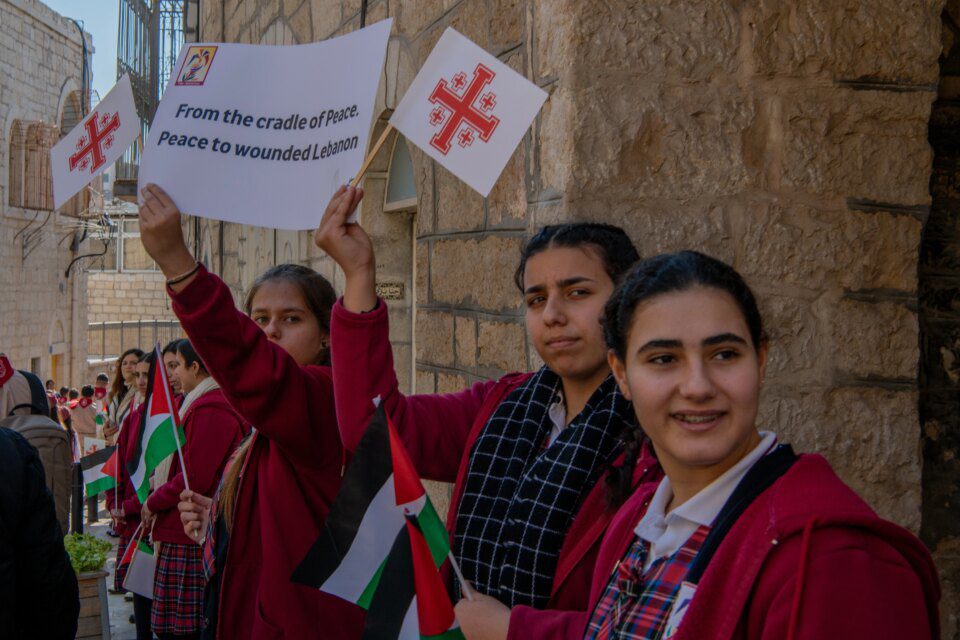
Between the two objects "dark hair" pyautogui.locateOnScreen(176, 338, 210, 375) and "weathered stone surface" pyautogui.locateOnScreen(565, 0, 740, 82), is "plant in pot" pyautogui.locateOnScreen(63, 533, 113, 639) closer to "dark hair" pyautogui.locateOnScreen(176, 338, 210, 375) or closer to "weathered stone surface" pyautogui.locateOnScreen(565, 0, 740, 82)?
"dark hair" pyautogui.locateOnScreen(176, 338, 210, 375)

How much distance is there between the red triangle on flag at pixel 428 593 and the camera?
1740mm

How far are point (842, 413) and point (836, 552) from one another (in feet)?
5.23

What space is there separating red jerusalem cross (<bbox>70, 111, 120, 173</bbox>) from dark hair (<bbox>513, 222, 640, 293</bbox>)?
1.38 meters

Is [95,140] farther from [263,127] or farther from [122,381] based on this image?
[122,381]

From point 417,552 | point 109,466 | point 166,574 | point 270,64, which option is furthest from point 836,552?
point 109,466

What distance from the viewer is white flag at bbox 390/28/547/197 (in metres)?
2.18

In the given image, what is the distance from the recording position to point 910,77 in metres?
2.70

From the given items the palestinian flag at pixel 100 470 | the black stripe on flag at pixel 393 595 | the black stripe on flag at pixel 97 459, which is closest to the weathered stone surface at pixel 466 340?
the black stripe on flag at pixel 393 595

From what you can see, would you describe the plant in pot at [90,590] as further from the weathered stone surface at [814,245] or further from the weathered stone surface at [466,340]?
the weathered stone surface at [814,245]

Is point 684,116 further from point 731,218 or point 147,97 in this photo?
point 147,97

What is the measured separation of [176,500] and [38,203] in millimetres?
16795

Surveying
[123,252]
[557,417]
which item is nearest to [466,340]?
[557,417]

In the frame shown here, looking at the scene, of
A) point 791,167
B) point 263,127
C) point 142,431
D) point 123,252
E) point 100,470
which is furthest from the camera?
point 123,252

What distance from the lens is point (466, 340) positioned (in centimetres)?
342
